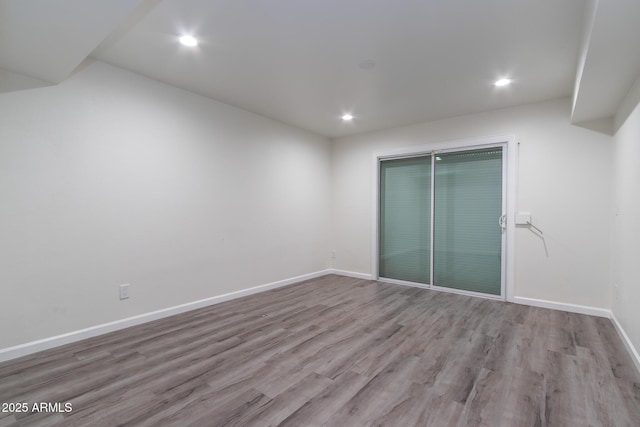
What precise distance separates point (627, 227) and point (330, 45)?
303 cm

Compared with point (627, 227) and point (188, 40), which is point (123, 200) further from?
point (627, 227)

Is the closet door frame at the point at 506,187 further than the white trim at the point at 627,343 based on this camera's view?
Yes

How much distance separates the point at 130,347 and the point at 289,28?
2.90 m

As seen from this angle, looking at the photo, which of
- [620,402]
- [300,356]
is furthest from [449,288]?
[300,356]

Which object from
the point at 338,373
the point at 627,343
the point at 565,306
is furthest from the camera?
the point at 565,306

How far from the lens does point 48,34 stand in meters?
1.91

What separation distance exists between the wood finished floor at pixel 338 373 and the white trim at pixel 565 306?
0.38 ft

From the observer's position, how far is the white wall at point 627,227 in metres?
2.37

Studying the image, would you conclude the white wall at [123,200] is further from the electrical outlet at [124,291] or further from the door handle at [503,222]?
the door handle at [503,222]

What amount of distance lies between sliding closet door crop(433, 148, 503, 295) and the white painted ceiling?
963mm

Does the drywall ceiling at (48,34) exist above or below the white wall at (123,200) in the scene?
above

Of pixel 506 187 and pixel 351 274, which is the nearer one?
pixel 506 187

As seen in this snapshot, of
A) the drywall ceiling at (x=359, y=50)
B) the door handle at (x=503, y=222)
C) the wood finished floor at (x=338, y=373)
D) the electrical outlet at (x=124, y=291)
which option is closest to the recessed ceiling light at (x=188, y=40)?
the drywall ceiling at (x=359, y=50)

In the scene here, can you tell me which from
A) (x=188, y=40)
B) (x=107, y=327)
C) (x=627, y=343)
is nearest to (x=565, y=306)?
(x=627, y=343)
